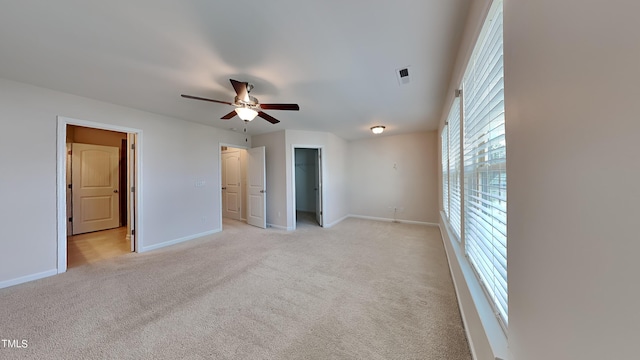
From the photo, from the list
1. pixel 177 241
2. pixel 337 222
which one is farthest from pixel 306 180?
pixel 177 241

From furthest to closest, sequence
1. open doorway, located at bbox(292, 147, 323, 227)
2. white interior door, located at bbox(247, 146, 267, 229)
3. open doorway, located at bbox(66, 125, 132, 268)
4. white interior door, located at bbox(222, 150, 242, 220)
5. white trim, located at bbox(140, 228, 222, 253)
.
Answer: open doorway, located at bbox(292, 147, 323, 227), white interior door, located at bbox(222, 150, 242, 220), white interior door, located at bbox(247, 146, 267, 229), open doorway, located at bbox(66, 125, 132, 268), white trim, located at bbox(140, 228, 222, 253)

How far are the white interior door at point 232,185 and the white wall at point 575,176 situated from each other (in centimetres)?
556

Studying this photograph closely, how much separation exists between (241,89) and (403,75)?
1.72m

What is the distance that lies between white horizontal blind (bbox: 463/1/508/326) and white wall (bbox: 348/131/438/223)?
345cm

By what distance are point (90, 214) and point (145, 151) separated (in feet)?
8.86

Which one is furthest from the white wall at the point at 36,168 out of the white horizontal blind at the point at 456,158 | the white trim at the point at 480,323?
the white horizontal blind at the point at 456,158

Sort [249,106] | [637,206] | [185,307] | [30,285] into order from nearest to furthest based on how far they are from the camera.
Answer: [637,206], [185,307], [30,285], [249,106]

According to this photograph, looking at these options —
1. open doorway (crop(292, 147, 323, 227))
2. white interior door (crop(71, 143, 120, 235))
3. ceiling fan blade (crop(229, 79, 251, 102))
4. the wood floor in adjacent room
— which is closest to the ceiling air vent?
ceiling fan blade (crop(229, 79, 251, 102))

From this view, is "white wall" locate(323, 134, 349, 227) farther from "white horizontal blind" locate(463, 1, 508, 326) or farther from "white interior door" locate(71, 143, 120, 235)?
"white interior door" locate(71, 143, 120, 235)

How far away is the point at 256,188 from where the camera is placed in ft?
15.9

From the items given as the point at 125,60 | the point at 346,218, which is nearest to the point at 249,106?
the point at 125,60

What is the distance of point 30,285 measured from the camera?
89.9 inches

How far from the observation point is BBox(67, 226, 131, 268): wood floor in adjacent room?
3.02 metres

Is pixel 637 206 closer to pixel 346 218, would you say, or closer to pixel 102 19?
pixel 102 19
